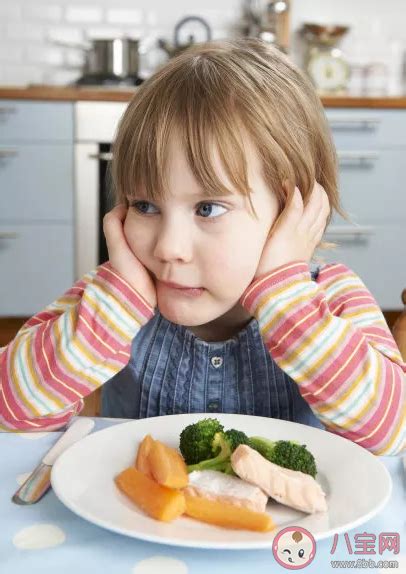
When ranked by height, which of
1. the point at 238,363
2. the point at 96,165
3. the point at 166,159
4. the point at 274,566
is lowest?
the point at 96,165

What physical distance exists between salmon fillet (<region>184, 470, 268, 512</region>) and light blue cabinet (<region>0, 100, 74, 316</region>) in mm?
2960

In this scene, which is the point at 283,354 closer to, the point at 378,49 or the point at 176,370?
the point at 176,370

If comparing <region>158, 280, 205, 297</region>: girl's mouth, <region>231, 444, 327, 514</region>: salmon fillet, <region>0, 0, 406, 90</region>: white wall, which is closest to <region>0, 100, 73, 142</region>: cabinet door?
<region>0, 0, 406, 90</region>: white wall

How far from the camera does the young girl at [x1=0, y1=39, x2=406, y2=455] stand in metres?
1.07

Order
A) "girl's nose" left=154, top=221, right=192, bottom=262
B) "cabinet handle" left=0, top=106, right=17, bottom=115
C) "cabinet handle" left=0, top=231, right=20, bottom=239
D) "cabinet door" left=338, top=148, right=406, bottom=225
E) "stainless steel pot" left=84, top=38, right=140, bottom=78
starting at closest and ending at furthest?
"girl's nose" left=154, top=221, right=192, bottom=262
"cabinet handle" left=0, top=106, right=17, bottom=115
"cabinet handle" left=0, top=231, right=20, bottom=239
"cabinet door" left=338, top=148, right=406, bottom=225
"stainless steel pot" left=84, top=38, right=140, bottom=78

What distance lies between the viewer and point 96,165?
365 cm

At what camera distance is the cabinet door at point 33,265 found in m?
3.73

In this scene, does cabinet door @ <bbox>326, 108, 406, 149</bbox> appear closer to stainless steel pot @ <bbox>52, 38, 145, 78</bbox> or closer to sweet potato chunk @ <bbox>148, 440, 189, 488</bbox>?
stainless steel pot @ <bbox>52, 38, 145, 78</bbox>

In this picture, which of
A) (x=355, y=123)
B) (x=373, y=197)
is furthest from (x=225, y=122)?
(x=373, y=197)

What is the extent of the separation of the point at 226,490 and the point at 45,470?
203 millimetres

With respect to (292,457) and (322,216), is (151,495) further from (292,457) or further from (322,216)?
(322,216)

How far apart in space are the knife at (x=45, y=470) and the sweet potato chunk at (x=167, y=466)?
10 centimetres

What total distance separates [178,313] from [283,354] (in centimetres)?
14

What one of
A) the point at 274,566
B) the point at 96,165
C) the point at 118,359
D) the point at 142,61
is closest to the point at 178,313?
Answer: the point at 118,359
